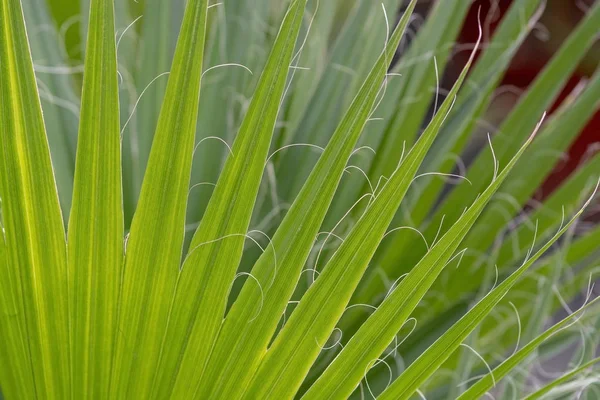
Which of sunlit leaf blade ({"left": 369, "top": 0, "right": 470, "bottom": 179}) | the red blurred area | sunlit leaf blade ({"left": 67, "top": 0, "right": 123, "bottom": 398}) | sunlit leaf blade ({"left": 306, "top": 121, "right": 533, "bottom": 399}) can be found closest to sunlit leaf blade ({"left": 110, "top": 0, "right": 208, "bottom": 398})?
sunlit leaf blade ({"left": 67, "top": 0, "right": 123, "bottom": 398})

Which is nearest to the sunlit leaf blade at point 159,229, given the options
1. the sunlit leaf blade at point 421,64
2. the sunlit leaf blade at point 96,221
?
the sunlit leaf blade at point 96,221

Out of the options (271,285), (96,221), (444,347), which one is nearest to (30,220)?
(96,221)

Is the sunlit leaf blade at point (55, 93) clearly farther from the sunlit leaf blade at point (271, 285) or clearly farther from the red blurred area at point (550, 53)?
the red blurred area at point (550, 53)

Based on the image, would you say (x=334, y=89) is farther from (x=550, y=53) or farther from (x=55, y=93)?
(x=550, y=53)

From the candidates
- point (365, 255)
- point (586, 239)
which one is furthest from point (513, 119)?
point (365, 255)

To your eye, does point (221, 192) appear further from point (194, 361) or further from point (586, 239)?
point (586, 239)

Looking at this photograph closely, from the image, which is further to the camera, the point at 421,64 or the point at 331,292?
the point at 421,64
